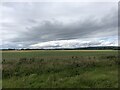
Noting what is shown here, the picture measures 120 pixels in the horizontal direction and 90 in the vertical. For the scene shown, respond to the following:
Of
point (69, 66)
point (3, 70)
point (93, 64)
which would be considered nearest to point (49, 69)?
point (69, 66)

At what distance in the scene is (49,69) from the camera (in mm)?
15305

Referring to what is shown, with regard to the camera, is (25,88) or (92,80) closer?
(25,88)

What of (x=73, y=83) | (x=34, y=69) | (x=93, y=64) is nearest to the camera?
(x=73, y=83)

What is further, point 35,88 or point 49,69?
point 49,69

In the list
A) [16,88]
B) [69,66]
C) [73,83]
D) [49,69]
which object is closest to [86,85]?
[73,83]

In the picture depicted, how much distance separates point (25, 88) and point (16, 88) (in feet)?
1.70

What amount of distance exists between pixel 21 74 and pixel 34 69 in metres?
1.48

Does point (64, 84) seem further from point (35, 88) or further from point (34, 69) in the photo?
point (34, 69)

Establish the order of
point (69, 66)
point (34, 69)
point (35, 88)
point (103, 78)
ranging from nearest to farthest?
point (35, 88) → point (103, 78) → point (34, 69) → point (69, 66)

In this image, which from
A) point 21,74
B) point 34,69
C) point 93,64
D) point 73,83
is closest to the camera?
point 73,83

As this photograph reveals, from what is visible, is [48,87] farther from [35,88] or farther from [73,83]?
[73,83]

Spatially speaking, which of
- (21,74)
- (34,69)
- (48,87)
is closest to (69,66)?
(34,69)

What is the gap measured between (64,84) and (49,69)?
531 cm

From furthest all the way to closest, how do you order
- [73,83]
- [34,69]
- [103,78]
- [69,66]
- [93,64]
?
[93,64], [69,66], [34,69], [103,78], [73,83]
